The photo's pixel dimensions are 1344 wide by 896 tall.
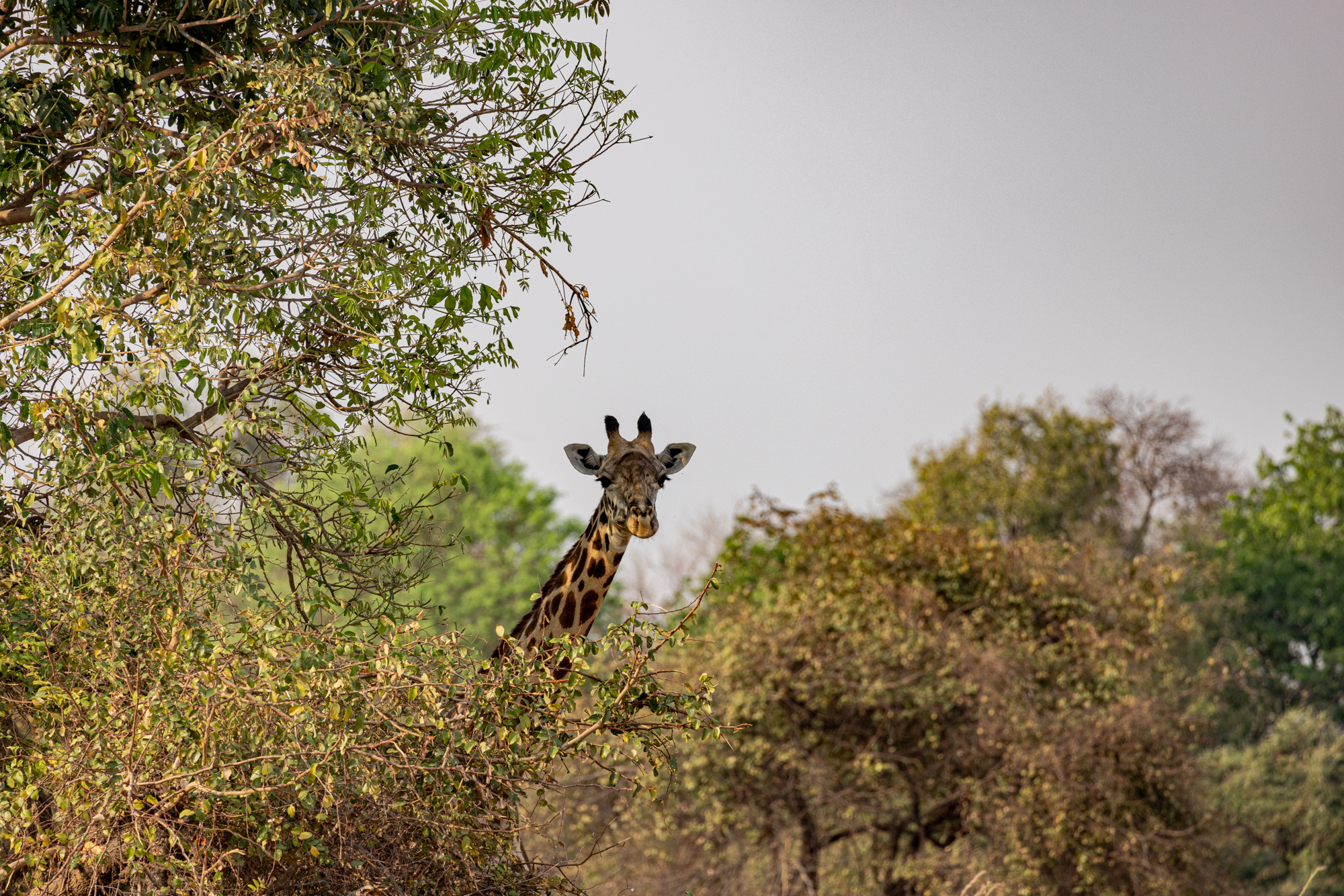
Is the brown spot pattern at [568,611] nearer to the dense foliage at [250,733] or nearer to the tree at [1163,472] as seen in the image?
the dense foliage at [250,733]

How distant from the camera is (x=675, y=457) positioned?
691 cm

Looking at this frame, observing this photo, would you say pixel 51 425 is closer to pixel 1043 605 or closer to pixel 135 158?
pixel 135 158

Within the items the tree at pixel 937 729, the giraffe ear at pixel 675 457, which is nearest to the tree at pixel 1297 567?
the tree at pixel 937 729

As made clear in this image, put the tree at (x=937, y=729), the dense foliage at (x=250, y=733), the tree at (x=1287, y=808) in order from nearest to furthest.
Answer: the dense foliage at (x=250, y=733) < the tree at (x=937, y=729) < the tree at (x=1287, y=808)

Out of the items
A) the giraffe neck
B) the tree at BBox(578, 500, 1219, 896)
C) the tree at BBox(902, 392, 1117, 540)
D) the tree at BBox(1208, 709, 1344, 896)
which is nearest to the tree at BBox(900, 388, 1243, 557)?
the tree at BBox(902, 392, 1117, 540)

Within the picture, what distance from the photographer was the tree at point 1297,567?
30969 millimetres

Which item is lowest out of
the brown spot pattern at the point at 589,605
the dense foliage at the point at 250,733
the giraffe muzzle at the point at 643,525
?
the dense foliage at the point at 250,733

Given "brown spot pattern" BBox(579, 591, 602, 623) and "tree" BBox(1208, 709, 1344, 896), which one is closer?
"brown spot pattern" BBox(579, 591, 602, 623)

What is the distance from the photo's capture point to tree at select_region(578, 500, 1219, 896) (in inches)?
552

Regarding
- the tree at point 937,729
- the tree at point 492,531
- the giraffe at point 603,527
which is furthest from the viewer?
the tree at point 492,531

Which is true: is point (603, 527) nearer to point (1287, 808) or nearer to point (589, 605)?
point (589, 605)

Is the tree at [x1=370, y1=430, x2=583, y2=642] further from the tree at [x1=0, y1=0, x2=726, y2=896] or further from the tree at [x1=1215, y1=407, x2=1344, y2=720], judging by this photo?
the tree at [x1=0, y1=0, x2=726, y2=896]

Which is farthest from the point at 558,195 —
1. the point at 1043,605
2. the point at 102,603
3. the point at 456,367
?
the point at 1043,605

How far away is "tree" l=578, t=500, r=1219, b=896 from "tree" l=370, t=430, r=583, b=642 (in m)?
17.3
